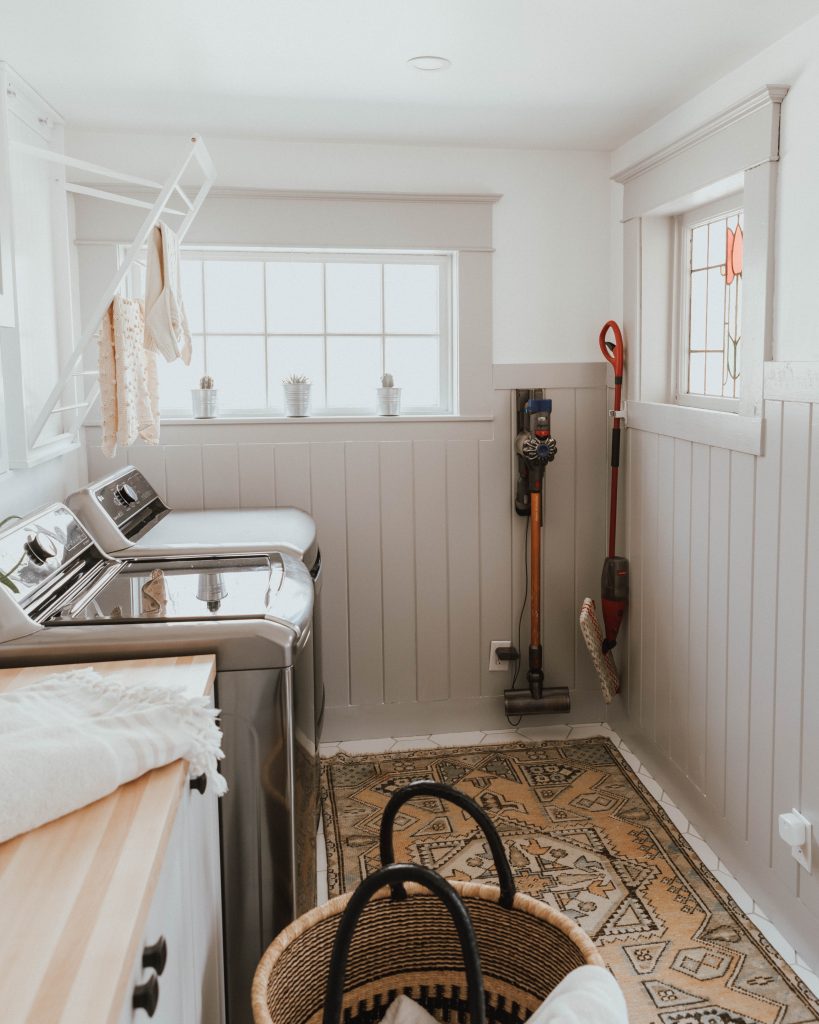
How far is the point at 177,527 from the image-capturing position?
2.83 m

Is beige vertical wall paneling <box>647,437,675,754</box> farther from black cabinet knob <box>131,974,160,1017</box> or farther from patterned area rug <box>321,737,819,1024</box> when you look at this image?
black cabinet knob <box>131,974,160,1017</box>

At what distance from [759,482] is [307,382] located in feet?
5.45

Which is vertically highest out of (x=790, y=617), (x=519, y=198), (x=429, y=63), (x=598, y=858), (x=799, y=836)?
(x=429, y=63)

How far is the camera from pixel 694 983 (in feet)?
7.05

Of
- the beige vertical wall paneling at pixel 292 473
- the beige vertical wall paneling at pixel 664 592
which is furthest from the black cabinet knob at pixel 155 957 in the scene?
the beige vertical wall paneling at pixel 292 473

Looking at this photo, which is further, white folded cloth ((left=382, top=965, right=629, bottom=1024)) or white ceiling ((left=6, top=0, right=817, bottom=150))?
white ceiling ((left=6, top=0, right=817, bottom=150))

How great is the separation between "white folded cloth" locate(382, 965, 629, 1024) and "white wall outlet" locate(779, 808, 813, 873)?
1.18 m

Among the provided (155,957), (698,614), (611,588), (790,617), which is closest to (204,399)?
(611,588)

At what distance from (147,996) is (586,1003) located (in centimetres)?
55

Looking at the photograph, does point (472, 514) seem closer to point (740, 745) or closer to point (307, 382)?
point (307, 382)

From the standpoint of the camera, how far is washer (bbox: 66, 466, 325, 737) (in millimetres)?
2484

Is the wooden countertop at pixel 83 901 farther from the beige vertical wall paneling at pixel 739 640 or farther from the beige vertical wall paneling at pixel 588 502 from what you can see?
the beige vertical wall paneling at pixel 588 502

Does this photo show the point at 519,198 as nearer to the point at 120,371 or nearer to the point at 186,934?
the point at 120,371

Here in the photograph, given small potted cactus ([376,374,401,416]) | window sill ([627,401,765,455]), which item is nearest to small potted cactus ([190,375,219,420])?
small potted cactus ([376,374,401,416])
